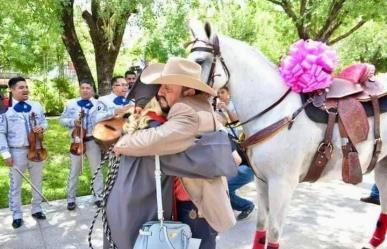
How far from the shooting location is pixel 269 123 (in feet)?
9.80

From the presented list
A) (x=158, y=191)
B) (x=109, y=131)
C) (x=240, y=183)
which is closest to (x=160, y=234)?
(x=158, y=191)

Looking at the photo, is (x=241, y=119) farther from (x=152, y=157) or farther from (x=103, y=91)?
(x=103, y=91)

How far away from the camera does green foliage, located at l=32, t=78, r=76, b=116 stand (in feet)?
54.6

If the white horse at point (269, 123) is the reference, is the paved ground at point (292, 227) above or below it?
below

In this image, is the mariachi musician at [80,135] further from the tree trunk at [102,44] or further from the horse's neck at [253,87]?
the tree trunk at [102,44]

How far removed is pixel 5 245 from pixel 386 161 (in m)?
3.67

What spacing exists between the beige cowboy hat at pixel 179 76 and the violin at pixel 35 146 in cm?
289

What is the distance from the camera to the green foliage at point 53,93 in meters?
16.6

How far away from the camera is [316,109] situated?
297cm

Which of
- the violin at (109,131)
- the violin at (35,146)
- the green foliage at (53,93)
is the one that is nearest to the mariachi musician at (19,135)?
the violin at (35,146)

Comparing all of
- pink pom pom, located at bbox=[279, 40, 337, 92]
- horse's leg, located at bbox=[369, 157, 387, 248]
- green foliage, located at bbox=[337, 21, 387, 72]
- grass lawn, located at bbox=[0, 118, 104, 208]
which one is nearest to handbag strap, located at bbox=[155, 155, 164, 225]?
pink pom pom, located at bbox=[279, 40, 337, 92]

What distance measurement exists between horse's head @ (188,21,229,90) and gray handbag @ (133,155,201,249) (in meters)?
1.24

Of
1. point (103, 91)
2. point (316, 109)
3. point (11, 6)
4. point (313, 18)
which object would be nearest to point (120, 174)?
point (316, 109)

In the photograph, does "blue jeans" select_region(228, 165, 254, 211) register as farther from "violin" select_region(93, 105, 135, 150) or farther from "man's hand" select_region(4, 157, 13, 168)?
"violin" select_region(93, 105, 135, 150)
